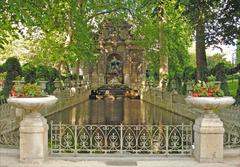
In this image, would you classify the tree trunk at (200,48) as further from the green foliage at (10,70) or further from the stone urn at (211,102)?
the stone urn at (211,102)

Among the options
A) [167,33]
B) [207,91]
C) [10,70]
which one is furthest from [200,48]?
[207,91]

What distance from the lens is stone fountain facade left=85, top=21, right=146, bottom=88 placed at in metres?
54.9

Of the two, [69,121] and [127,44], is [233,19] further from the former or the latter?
[127,44]

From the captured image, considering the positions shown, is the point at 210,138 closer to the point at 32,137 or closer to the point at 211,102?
the point at 211,102

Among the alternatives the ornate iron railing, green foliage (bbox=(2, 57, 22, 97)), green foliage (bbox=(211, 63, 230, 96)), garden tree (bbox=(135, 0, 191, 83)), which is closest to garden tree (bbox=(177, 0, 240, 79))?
green foliage (bbox=(211, 63, 230, 96))

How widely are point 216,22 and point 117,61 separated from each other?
35.9 metres

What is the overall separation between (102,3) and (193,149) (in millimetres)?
34804

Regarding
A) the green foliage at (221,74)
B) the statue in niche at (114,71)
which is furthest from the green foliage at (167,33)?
the statue in niche at (114,71)

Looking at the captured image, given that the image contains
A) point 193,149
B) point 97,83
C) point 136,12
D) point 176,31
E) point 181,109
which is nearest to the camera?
point 193,149

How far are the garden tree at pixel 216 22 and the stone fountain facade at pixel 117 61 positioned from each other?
108 feet

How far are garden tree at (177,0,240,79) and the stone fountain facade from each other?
32.9m

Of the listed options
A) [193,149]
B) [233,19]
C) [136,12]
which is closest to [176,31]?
[136,12]

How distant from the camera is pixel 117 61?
56.0 metres

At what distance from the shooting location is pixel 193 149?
32.2 ft
